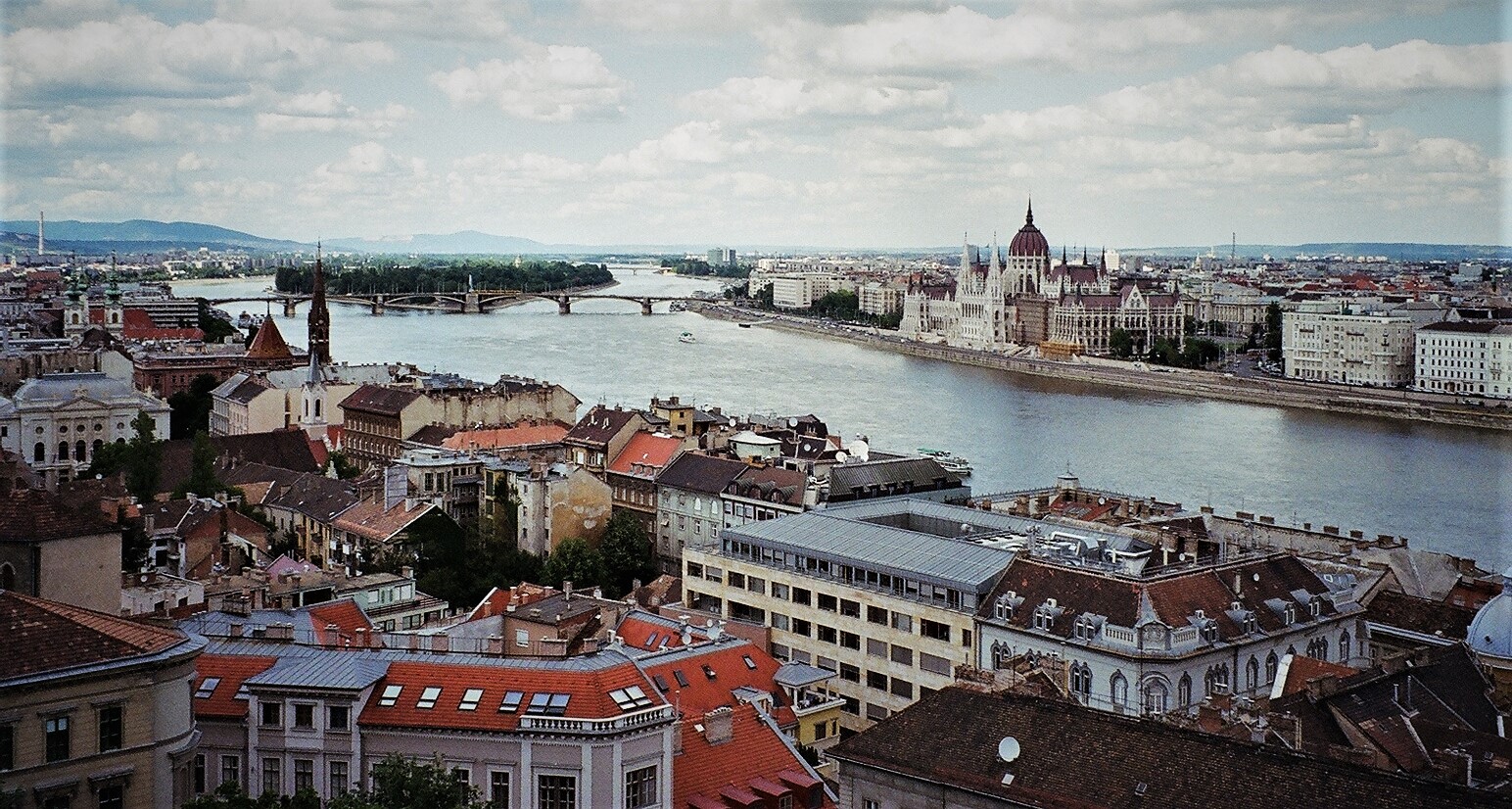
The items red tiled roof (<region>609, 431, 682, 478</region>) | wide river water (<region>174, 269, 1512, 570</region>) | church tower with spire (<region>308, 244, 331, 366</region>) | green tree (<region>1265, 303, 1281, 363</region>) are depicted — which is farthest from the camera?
green tree (<region>1265, 303, 1281, 363</region>)

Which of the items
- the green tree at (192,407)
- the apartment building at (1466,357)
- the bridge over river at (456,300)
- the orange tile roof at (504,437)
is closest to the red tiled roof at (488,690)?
the orange tile roof at (504,437)

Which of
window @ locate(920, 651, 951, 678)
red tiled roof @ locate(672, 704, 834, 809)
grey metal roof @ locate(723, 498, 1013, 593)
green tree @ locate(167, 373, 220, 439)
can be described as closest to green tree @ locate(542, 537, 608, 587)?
grey metal roof @ locate(723, 498, 1013, 593)

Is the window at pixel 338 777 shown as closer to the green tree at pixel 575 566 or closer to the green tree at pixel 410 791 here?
the green tree at pixel 410 791

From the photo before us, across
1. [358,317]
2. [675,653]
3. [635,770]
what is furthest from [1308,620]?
[358,317]

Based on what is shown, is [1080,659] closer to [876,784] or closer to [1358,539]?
[876,784]

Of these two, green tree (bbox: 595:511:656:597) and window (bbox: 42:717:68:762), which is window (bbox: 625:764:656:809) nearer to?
window (bbox: 42:717:68:762)

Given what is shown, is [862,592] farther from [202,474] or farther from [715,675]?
[202,474]

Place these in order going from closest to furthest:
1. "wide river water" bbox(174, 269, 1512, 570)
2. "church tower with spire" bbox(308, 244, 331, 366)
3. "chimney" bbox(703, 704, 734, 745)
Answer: "chimney" bbox(703, 704, 734, 745), "wide river water" bbox(174, 269, 1512, 570), "church tower with spire" bbox(308, 244, 331, 366)
